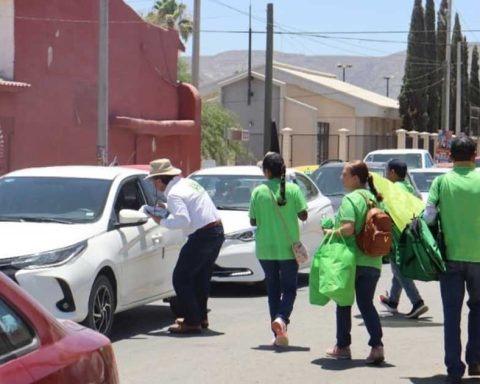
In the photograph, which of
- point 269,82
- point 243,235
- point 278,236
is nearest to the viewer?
point 278,236

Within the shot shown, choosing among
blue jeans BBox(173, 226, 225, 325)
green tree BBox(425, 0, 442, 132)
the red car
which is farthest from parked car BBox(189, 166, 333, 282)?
green tree BBox(425, 0, 442, 132)

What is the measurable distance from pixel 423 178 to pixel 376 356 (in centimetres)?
1546

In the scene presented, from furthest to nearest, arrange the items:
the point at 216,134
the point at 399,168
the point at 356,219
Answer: the point at 216,134, the point at 399,168, the point at 356,219

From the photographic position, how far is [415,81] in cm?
6128

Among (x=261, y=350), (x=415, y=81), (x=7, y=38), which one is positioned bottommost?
(x=261, y=350)

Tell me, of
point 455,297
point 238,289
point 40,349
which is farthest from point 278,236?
point 40,349

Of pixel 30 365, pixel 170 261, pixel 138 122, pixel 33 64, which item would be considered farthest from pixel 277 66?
pixel 30 365

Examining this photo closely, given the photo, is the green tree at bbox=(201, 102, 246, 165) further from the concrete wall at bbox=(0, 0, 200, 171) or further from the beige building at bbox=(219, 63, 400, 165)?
the concrete wall at bbox=(0, 0, 200, 171)

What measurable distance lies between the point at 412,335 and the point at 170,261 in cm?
257

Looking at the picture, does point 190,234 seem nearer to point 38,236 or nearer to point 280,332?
point 280,332

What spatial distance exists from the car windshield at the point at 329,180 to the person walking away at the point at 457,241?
12363 mm

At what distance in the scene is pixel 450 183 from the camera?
758 centimetres

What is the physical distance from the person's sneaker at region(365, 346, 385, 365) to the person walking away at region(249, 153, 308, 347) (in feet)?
3.39

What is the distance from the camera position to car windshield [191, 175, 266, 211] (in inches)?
555
